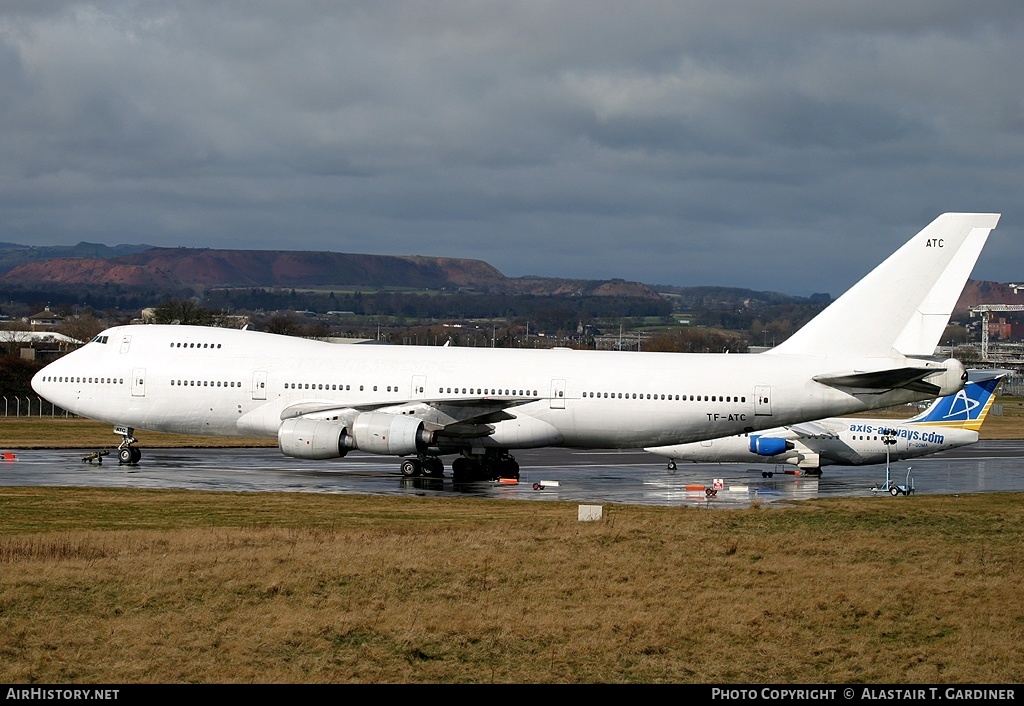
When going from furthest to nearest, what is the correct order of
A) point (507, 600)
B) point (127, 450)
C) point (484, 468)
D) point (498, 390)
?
1. point (127, 450)
2. point (484, 468)
3. point (498, 390)
4. point (507, 600)

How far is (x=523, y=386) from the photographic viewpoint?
39.4 m

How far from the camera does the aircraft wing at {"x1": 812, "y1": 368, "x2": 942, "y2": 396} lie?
120 ft

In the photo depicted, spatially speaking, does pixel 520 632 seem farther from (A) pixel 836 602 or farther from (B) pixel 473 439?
(B) pixel 473 439

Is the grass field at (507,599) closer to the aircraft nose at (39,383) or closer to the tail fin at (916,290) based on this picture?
the tail fin at (916,290)

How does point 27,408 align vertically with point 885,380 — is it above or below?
below

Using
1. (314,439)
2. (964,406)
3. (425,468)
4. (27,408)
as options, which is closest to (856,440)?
(964,406)

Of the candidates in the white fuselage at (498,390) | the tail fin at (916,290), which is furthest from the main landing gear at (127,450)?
the tail fin at (916,290)

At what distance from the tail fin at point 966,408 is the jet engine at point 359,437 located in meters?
Result: 20.9

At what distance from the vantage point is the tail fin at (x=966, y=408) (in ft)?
151

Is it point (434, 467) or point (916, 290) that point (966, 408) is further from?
point (434, 467)

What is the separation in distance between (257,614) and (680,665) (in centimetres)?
644

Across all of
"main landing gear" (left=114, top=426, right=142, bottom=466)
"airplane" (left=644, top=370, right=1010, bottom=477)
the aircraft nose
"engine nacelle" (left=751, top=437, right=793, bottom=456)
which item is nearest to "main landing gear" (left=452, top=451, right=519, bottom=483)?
"airplane" (left=644, top=370, right=1010, bottom=477)

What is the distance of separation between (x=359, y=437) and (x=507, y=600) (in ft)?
63.7

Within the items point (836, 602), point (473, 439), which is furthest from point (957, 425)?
point (836, 602)
